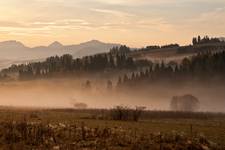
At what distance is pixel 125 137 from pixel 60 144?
5.37 metres

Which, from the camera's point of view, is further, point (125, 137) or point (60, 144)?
point (125, 137)

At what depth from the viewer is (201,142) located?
35156 millimetres

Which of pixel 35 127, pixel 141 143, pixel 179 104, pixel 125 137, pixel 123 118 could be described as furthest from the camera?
pixel 179 104

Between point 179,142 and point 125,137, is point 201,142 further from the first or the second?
point 125,137

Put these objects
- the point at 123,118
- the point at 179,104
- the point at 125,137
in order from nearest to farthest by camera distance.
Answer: the point at 125,137 → the point at 123,118 → the point at 179,104

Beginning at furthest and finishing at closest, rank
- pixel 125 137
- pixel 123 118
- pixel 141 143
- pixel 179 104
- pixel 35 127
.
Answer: pixel 179 104 < pixel 123 118 < pixel 35 127 < pixel 125 137 < pixel 141 143

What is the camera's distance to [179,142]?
34750 millimetres

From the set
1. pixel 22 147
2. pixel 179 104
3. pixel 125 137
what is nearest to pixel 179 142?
pixel 125 137

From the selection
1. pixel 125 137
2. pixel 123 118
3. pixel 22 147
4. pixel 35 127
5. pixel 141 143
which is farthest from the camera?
pixel 123 118

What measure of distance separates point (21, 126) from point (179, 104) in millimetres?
144513

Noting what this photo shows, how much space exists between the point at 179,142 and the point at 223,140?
23.5 ft

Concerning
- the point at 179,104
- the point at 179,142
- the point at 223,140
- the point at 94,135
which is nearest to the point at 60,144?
the point at 94,135

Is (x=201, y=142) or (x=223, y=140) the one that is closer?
(x=201, y=142)

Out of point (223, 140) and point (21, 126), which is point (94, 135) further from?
point (223, 140)
